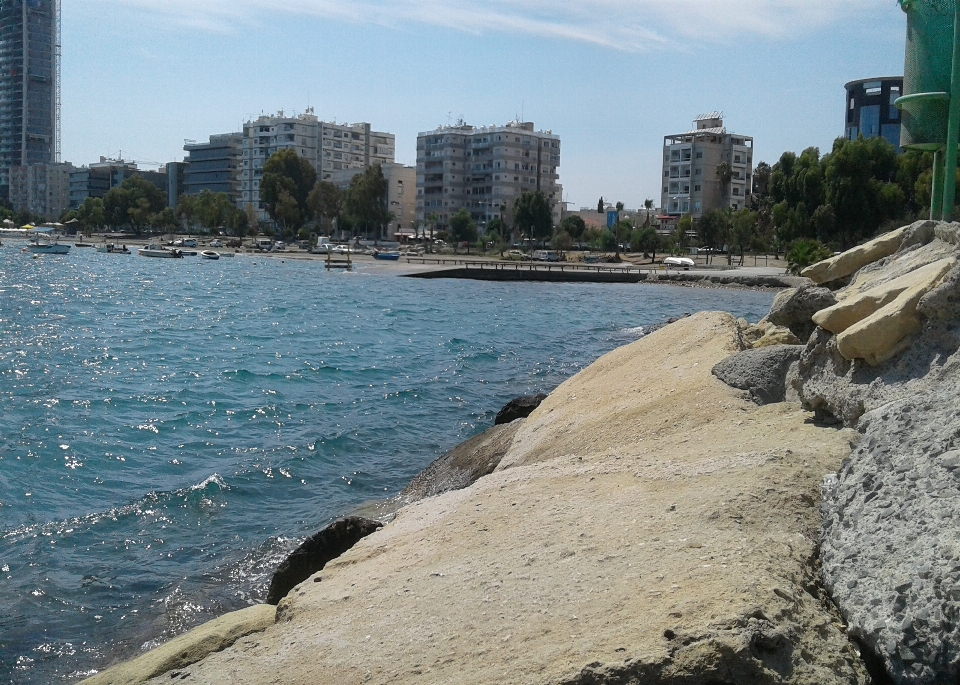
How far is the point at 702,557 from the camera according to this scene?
17.5ft

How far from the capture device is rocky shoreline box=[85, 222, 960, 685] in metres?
4.56

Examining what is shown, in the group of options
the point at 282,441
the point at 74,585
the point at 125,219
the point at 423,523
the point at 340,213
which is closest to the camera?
the point at 423,523

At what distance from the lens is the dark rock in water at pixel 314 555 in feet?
27.3

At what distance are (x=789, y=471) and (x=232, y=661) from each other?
12.6 ft

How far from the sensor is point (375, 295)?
63.0 metres

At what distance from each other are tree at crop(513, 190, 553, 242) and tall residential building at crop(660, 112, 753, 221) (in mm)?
20398

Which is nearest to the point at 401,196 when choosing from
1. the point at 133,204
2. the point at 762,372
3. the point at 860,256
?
the point at 133,204

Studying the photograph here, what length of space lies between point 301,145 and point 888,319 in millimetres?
176649

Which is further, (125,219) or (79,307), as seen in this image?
(125,219)

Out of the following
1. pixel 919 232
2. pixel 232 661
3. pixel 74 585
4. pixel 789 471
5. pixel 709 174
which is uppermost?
pixel 709 174

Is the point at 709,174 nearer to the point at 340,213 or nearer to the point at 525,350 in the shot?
the point at 340,213

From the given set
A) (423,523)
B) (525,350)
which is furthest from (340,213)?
(423,523)

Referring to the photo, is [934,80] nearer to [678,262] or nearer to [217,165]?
[678,262]

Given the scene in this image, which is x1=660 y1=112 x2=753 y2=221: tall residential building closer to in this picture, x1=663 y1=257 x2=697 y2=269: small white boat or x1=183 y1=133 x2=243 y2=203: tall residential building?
x1=663 y1=257 x2=697 y2=269: small white boat
